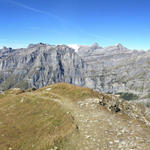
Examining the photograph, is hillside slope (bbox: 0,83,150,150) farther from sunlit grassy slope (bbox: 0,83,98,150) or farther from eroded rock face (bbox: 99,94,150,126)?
eroded rock face (bbox: 99,94,150,126)

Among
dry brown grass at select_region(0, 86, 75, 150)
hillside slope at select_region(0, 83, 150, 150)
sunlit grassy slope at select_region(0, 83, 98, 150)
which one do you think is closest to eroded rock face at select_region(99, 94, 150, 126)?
hillside slope at select_region(0, 83, 150, 150)

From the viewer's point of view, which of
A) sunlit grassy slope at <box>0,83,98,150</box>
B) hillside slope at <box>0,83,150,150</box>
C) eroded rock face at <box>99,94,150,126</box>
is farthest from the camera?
eroded rock face at <box>99,94,150,126</box>

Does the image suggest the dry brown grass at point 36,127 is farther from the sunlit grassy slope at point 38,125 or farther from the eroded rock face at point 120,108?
the eroded rock face at point 120,108

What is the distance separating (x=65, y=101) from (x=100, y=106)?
9493mm

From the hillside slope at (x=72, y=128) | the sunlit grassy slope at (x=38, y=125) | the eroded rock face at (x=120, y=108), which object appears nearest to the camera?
the hillside slope at (x=72, y=128)

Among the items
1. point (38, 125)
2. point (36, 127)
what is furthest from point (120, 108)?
point (36, 127)

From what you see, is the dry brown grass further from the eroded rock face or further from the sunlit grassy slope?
the eroded rock face

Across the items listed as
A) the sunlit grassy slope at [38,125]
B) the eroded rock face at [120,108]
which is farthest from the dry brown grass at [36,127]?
the eroded rock face at [120,108]

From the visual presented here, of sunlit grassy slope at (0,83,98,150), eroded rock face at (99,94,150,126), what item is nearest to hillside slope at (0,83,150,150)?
sunlit grassy slope at (0,83,98,150)

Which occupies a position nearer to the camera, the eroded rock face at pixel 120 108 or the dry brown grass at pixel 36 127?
the dry brown grass at pixel 36 127

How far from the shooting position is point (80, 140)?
17.1 meters

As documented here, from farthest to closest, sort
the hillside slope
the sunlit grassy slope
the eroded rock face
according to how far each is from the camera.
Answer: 1. the eroded rock face
2. the sunlit grassy slope
3. the hillside slope

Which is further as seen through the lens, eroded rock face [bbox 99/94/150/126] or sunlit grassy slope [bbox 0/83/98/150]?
eroded rock face [bbox 99/94/150/126]

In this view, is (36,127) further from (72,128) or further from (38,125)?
(72,128)
